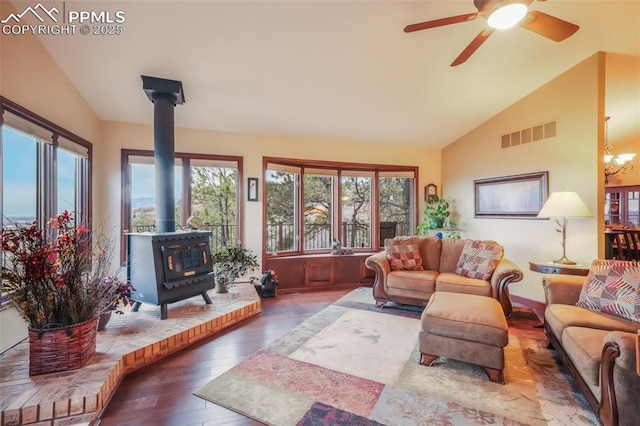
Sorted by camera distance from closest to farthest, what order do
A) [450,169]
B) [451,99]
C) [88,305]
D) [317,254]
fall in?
[88,305]
[451,99]
[317,254]
[450,169]

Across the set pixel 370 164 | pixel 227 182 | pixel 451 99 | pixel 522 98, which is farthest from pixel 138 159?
pixel 522 98

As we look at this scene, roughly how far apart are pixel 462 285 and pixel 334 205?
257 centimetres

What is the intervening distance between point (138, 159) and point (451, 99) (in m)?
4.57

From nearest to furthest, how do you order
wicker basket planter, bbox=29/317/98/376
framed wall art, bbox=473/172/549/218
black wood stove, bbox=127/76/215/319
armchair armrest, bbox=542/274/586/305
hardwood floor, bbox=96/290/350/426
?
hardwood floor, bbox=96/290/350/426 < wicker basket planter, bbox=29/317/98/376 < armchair armrest, bbox=542/274/586/305 < black wood stove, bbox=127/76/215/319 < framed wall art, bbox=473/172/549/218

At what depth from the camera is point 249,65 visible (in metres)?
3.09

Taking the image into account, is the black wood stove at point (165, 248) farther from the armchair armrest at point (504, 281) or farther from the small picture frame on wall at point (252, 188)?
the armchair armrest at point (504, 281)

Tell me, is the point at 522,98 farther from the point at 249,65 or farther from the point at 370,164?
the point at 249,65

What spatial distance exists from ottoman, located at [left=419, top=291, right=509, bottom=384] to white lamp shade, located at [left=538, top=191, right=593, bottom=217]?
1476 mm

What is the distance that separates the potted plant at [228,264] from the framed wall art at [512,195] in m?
3.88

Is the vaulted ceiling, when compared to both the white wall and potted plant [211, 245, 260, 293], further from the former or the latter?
potted plant [211, 245, 260, 293]

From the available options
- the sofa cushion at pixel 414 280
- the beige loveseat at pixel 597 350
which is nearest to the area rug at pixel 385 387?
the beige loveseat at pixel 597 350

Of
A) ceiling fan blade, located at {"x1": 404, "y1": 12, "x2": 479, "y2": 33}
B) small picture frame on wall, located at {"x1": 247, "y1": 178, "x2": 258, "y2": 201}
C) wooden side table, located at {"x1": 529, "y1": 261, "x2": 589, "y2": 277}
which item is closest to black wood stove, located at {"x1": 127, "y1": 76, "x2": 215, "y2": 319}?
small picture frame on wall, located at {"x1": 247, "y1": 178, "x2": 258, "y2": 201}

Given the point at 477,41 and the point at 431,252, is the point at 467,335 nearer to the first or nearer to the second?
the point at 431,252

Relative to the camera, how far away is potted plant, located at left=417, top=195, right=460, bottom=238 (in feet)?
16.4
